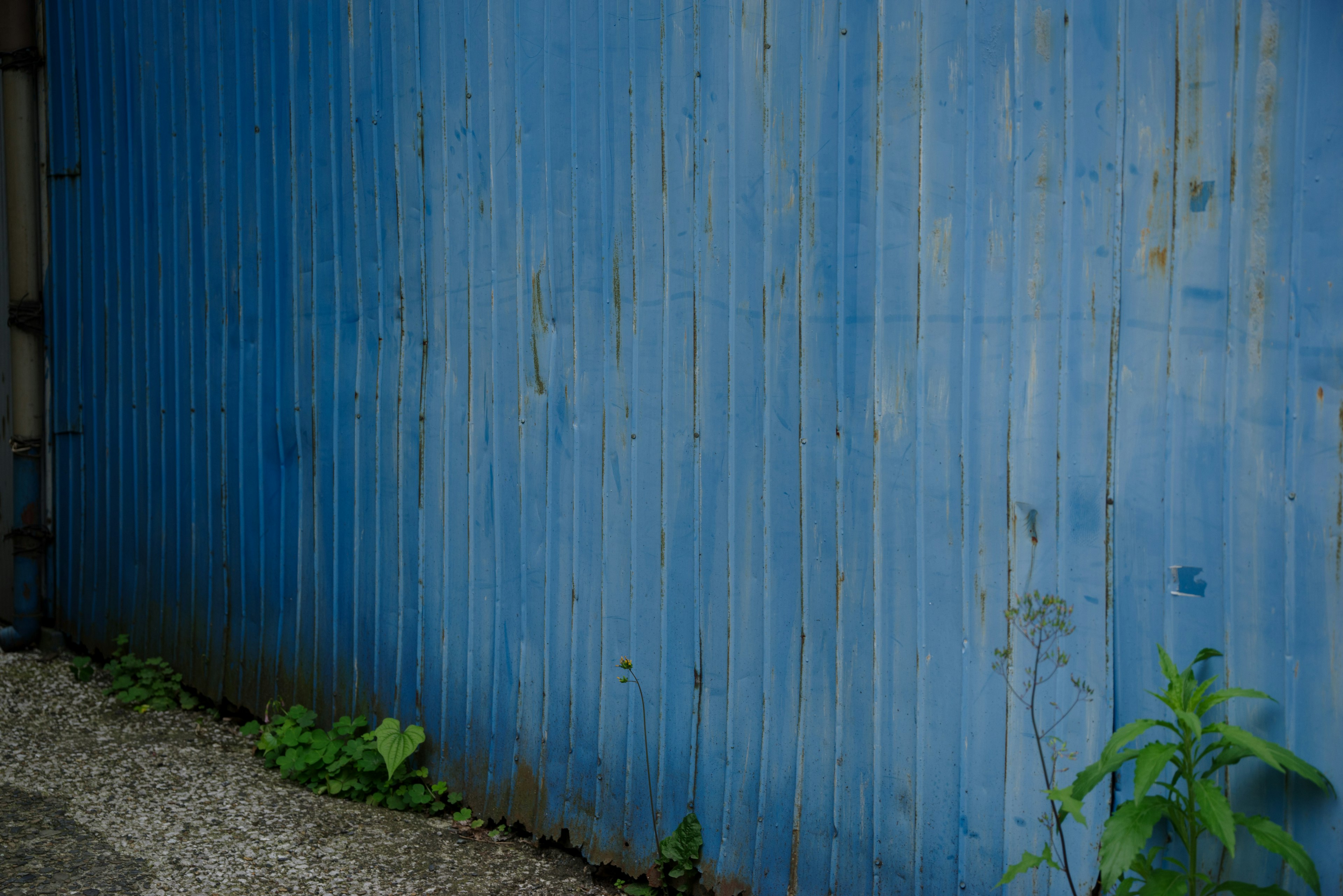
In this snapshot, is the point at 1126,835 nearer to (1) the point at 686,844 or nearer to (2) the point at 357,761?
(1) the point at 686,844

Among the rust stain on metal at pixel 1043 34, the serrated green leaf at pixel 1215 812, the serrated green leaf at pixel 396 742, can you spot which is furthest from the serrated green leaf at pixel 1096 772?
the serrated green leaf at pixel 396 742

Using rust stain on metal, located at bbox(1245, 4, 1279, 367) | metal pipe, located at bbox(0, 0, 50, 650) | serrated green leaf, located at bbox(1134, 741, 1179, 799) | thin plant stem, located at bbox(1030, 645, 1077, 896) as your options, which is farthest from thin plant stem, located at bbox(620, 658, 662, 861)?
metal pipe, located at bbox(0, 0, 50, 650)

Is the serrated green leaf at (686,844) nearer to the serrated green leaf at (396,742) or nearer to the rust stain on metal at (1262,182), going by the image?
the serrated green leaf at (396,742)

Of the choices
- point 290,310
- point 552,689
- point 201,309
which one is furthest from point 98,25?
point 552,689

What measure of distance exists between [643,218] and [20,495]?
12.6 feet

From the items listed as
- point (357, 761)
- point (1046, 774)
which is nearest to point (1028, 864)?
point (1046, 774)

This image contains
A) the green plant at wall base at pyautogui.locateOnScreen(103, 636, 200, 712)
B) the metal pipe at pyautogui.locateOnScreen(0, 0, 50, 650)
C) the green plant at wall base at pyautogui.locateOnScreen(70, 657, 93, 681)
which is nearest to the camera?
the green plant at wall base at pyautogui.locateOnScreen(103, 636, 200, 712)

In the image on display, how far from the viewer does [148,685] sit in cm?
436

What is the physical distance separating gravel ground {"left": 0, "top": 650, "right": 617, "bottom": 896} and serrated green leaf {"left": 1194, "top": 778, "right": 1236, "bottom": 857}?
5.42 feet

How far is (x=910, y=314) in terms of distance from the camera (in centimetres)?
241

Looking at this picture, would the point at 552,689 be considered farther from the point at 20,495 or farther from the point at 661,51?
the point at 20,495

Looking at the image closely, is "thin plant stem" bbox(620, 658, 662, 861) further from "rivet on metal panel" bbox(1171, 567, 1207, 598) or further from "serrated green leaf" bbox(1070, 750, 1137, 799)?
"rivet on metal panel" bbox(1171, 567, 1207, 598)

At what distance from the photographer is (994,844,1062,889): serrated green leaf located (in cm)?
205

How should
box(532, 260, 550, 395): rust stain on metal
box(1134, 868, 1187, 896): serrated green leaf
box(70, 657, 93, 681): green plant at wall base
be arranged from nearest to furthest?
1. box(1134, 868, 1187, 896): serrated green leaf
2. box(532, 260, 550, 395): rust stain on metal
3. box(70, 657, 93, 681): green plant at wall base
